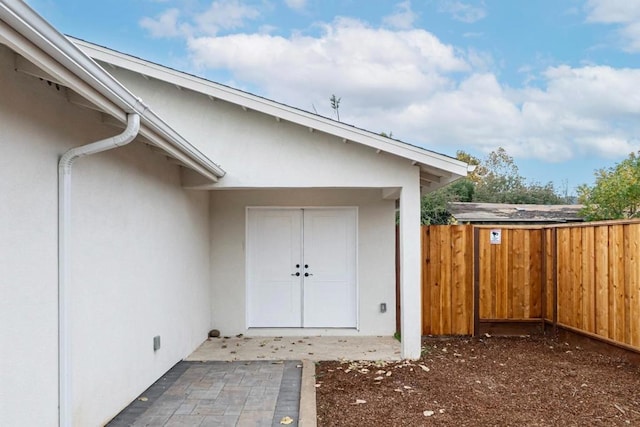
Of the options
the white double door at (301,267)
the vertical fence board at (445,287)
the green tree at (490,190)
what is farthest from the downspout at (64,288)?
the green tree at (490,190)

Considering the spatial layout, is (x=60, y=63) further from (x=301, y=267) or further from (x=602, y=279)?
(x=602, y=279)

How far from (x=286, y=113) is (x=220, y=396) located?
3.86 metres

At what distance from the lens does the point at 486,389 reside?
5.95 m

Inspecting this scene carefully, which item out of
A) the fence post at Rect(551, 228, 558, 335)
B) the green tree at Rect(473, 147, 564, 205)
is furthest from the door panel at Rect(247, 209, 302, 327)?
the green tree at Rect(473, 147, 564, 205)

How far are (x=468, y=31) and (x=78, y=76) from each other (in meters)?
17.7

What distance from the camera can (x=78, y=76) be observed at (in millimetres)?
3064

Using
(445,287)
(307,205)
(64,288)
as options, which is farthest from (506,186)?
(64,288)

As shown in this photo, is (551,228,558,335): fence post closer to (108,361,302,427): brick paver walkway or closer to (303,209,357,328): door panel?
(303,209,357,328): door panel

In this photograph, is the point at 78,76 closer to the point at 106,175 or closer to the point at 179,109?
the point at 106,175

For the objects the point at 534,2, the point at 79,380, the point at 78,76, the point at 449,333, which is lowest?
the point at 449,333

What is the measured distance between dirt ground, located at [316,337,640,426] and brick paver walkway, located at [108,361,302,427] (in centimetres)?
44

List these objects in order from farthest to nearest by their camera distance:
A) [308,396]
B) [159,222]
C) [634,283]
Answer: [634,283] → [159,222] → [308,396]

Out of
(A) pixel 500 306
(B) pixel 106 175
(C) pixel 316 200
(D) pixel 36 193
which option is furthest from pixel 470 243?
(D) pixel 36 193

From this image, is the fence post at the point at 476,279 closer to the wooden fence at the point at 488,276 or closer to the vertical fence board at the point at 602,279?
the wooden fence at the point at 488,276
